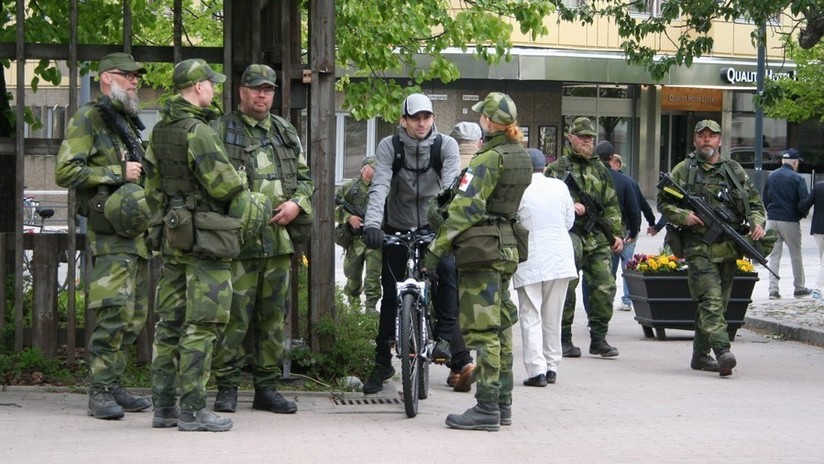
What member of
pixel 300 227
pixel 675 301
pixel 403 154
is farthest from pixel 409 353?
pixel 675 301

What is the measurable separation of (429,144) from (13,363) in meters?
3.06

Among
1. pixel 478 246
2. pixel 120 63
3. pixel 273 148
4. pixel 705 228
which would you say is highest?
pixel 120 63

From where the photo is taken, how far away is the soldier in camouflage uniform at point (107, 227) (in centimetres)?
823

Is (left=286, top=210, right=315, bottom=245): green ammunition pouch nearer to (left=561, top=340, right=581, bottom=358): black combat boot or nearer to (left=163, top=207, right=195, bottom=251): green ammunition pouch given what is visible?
(left=163, top=207, right=195, bottom=251): green ammunition pouch

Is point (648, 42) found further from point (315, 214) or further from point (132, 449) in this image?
point (132, 449)

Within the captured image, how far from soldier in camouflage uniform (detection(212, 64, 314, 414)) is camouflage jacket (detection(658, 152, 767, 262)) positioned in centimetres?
401

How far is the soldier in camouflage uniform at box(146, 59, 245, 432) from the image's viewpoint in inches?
298

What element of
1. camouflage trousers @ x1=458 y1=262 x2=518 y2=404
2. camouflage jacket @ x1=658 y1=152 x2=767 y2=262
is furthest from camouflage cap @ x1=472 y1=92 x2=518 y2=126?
camouflage jacket @ x1=658 y1=152 x2=767 y2=262

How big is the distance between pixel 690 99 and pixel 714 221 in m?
32.2

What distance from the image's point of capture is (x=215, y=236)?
762 cm

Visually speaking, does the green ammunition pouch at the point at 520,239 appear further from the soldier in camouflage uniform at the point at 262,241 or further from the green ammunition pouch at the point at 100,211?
the green ammunition pouch at the point at 100,211

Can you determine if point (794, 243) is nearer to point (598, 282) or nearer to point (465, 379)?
point (598, 282)

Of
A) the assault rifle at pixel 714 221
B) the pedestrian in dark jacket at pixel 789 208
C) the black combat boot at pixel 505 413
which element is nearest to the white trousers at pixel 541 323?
the assault rifle at pixel 714 221

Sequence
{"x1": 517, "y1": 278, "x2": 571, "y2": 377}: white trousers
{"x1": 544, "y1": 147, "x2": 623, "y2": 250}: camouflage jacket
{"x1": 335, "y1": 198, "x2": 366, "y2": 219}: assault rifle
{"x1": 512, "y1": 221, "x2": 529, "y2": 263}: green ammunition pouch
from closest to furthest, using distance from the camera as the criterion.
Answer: {"x1": 512, "y1": 221, "x2": 529, "y2": 263}: green ammunition pouch
{"x1": 517, "y1": 278, "x2": 571, "y2": 377}: white trousers
{"x1": 544, "y1": 147, "x2": 623, "y2": 250}: camouflage jacket
{"x1": 335, "y1": 198, "x2": 366, "y2": 219}: assault rifle
